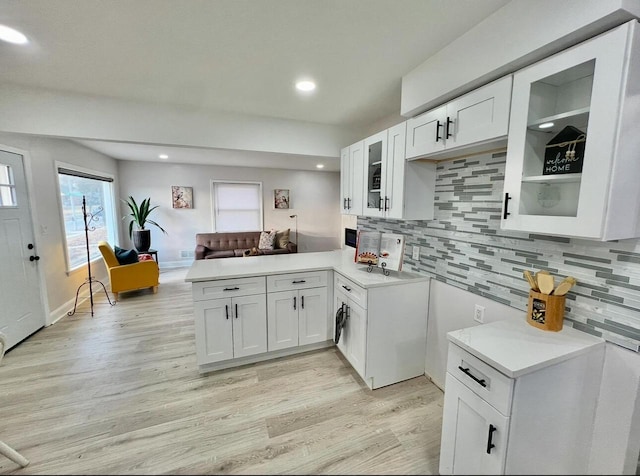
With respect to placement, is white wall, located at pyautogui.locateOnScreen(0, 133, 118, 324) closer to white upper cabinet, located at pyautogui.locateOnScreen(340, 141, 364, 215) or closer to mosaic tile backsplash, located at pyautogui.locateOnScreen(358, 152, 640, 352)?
white upper cabinet, located at pyautogui.locateOnScreen(340, 141, 364, 215)

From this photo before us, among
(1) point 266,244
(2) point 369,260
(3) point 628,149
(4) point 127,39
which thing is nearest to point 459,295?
(2) point 369,260

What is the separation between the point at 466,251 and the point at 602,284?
27.4 inches

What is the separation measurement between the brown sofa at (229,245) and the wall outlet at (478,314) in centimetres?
432

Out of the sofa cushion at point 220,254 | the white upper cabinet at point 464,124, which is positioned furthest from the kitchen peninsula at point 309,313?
the sofa cushion at point 220,254

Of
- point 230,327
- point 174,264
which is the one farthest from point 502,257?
point 174,264

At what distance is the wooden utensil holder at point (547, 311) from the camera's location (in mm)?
1225

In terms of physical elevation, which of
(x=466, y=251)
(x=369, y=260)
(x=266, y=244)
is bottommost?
(x=266, y=244)

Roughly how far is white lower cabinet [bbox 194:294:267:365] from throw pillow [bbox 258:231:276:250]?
357 cm

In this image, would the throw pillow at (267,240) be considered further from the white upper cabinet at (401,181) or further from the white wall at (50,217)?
the white upper cabinet at (401,181)

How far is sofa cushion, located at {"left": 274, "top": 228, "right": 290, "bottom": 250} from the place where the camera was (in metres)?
5.94

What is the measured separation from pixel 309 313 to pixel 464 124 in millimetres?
1907

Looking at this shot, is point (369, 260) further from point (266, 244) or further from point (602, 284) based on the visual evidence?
point (266, 244)

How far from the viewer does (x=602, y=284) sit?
1.14 metres

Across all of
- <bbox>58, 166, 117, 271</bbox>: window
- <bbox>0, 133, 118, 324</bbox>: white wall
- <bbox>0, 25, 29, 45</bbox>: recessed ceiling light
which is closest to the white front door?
<bbox>0, 133, 118, 324</bbox>: white wall
